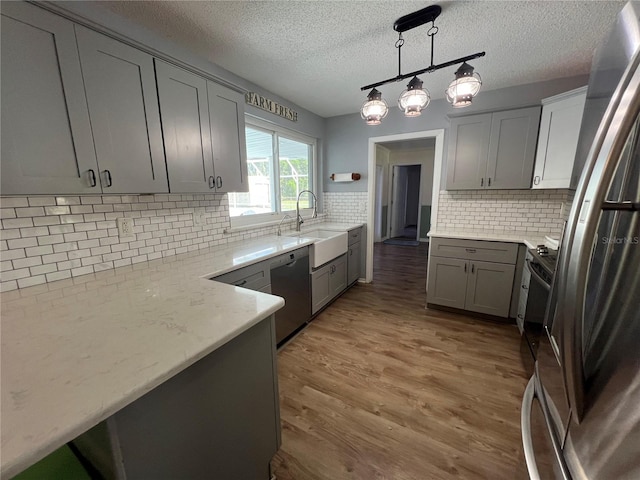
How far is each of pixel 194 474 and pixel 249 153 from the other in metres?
2.70

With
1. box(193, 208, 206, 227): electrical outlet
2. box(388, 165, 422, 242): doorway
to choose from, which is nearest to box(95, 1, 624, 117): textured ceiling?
box(193, 208, 206, 227): electrical outlet

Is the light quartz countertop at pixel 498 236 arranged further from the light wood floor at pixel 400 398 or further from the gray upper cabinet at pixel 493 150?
the light wood floor at pixel 400 398

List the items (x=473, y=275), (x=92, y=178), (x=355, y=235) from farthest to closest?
(x=355, y=235), (x=473, y=275), (x=92, y=178)

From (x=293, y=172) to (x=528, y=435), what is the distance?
3340 millimetres

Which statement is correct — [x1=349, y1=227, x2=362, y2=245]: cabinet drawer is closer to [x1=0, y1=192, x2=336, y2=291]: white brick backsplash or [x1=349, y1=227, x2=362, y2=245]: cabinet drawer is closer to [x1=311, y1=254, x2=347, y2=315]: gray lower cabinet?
[x1=311, y1=254, x2=347, y2=315]: gray lower cabinet

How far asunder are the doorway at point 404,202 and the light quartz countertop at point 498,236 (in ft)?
12.5

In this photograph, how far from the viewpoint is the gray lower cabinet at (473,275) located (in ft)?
8.59

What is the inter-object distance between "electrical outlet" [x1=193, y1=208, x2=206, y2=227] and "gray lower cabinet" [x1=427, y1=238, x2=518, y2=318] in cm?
243

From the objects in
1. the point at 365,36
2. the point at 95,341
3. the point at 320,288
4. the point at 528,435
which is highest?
the point at 365,36

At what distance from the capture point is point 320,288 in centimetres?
289

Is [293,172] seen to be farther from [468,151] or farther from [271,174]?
[468,151]

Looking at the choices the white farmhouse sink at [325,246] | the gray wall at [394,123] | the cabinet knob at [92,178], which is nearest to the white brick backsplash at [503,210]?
the gray wall at [394,123]

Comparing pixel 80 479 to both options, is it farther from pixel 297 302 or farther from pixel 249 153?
pixel 249 153

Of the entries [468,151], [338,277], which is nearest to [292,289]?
[338,277]
